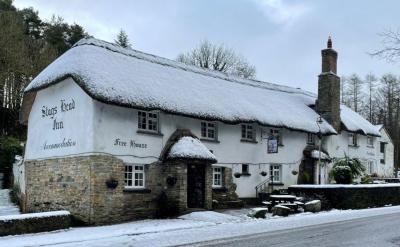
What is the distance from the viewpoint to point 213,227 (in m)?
18.2

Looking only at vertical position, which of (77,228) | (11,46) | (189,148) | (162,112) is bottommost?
(77,228)

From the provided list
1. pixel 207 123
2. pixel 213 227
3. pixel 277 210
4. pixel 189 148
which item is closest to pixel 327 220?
pixel 277 210

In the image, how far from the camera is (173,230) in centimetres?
1731

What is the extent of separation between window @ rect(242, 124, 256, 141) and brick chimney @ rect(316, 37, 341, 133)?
8377mm

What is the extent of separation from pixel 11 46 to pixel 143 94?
77.0ft

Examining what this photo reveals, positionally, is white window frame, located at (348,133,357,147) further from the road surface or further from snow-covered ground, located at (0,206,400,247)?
the road surface

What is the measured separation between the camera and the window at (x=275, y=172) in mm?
29231

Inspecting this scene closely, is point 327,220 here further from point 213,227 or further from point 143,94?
point 143,94

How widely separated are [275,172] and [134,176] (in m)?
10.7

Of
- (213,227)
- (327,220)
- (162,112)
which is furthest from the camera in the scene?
(162,112)

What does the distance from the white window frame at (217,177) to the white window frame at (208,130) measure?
157 centimetres

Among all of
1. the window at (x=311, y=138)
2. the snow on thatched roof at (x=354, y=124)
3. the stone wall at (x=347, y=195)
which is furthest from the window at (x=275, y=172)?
the snow on thatched roof at (x=354, y=124)

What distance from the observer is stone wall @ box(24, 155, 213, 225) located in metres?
20.0

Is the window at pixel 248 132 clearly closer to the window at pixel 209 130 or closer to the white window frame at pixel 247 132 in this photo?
the white window frame at pixel 247 132
